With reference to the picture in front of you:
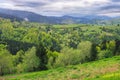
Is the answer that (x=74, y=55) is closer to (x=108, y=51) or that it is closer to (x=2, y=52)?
(x=108, y=51)

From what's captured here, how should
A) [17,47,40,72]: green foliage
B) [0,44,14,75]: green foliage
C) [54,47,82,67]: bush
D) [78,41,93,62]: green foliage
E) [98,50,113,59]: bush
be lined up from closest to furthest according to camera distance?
[17,47,40,72]: green foliage → [0,44,14,75]: green foliage → [54,47,82,67]: bush → [78,41,93,62]: green foliage → [98,50,113,59]: bush

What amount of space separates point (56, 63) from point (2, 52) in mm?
28053

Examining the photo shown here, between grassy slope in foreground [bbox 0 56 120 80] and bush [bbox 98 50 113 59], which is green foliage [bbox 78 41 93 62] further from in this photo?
grassy slope in foreground [bbox 0 56 120 80]

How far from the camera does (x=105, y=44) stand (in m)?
155

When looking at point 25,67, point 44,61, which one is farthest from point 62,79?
point 25,67

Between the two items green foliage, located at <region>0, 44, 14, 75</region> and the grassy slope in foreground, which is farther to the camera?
green foliage, located at <region>0, 44, 14, 75</region>

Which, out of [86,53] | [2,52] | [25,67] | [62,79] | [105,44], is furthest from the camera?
[105,44]

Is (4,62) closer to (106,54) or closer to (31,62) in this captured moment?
(31,62)

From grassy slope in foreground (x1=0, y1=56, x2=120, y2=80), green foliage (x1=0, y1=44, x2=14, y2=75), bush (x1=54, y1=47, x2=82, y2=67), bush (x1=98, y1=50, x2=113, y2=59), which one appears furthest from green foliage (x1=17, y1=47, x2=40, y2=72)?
grassy slope in foreground (x1=0, y1=56, x2=120, y2=80)

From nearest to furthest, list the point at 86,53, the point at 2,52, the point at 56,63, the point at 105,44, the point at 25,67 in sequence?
the point at 2,52 < the point at 25,67 < the point at 56,63 < the point at 86,53 < the point at 105,44

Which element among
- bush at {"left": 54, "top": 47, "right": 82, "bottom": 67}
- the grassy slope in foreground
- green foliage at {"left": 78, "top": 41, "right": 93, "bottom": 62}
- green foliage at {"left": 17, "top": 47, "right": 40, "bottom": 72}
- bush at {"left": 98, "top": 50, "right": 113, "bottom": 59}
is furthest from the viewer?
bush at {"left": 98, "top": 50, "right": 113, "bottom": 59}

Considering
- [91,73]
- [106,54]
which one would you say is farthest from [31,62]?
[91,73]

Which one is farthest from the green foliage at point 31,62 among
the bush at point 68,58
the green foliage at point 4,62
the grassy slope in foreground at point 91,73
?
the grassy slope in foreground at point 91,73

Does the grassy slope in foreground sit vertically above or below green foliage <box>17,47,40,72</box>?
above
